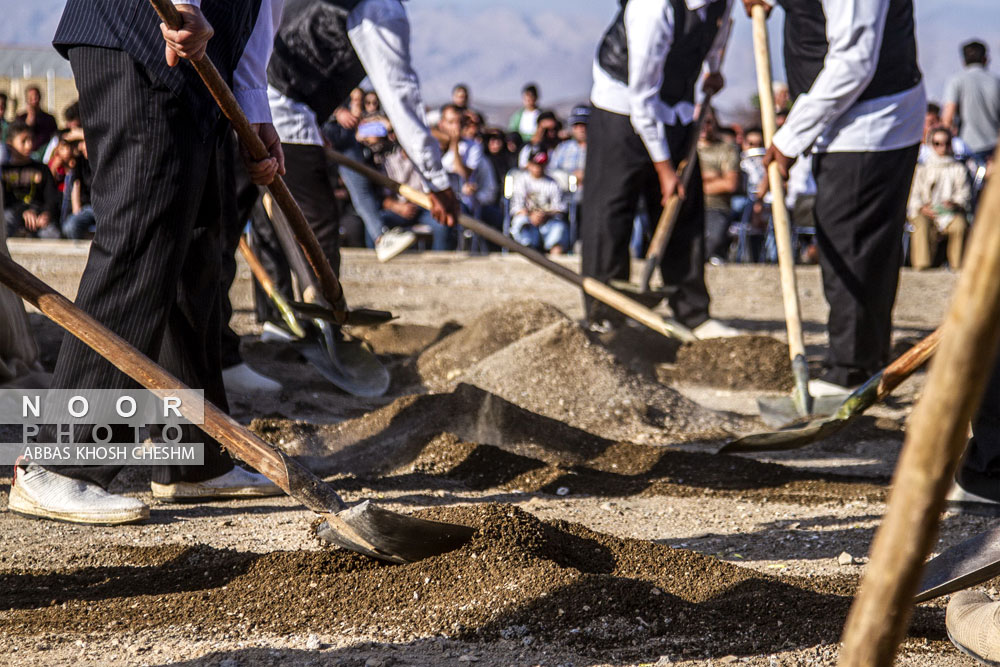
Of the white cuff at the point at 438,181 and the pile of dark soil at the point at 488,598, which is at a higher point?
the white cuff at the point at 438,181

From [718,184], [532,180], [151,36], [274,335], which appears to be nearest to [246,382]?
[274,335]

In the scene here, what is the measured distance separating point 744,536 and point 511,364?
181 cm

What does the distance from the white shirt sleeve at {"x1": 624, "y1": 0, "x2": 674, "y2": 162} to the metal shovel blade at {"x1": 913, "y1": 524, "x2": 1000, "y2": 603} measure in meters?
3.66

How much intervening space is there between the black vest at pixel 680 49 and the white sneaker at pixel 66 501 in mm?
3650

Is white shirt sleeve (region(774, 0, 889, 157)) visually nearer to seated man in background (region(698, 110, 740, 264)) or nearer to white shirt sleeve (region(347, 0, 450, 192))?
white shirt sleeve (region(347, 0, 450, 192))

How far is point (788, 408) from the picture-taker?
4.15 meters

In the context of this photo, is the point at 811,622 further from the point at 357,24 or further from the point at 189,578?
the point at 357,24

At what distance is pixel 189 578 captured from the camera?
7.80ft

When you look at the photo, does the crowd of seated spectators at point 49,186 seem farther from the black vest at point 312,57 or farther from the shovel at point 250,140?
the shovel at point 250,140

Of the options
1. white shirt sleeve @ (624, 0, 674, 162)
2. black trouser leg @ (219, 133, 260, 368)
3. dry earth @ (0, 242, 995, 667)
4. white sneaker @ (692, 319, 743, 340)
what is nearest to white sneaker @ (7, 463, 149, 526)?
dry earth @ (0, 242, 995, 667)

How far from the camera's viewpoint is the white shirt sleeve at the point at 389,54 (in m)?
4.30

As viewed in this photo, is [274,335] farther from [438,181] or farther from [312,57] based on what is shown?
[312,57]

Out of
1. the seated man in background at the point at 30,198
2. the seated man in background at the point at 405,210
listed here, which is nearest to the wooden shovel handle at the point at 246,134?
the seated man in background at the point at 405,210

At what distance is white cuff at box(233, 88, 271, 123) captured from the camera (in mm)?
2992
